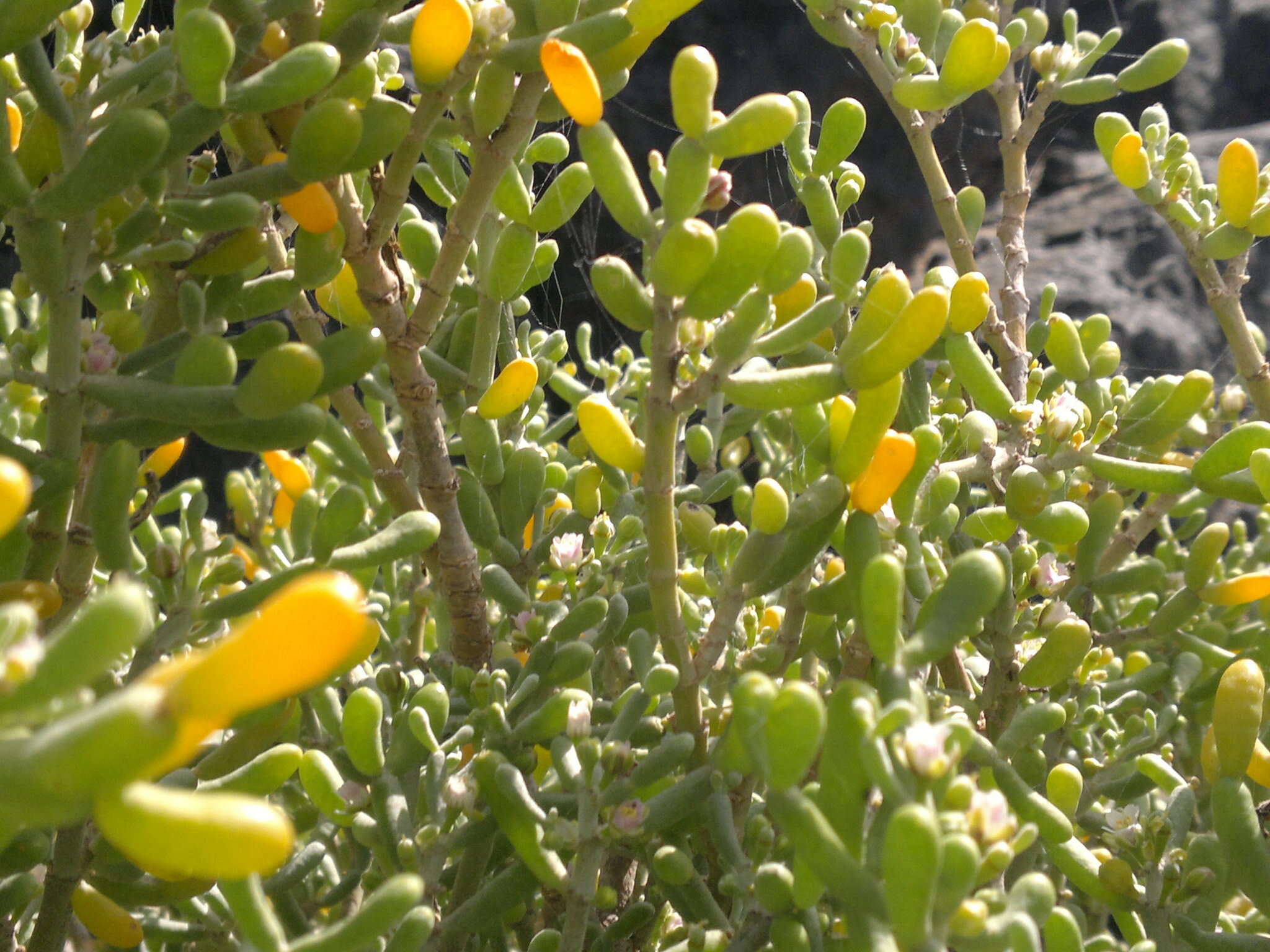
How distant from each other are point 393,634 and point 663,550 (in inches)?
21.6

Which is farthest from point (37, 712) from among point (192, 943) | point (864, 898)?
point (192, 943)

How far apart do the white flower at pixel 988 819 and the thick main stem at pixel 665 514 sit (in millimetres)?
205

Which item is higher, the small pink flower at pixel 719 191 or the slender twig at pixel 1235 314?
the small pink flower at pixel 719 191

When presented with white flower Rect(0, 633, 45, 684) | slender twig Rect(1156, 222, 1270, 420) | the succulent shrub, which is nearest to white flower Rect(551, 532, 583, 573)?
the succulent shrub

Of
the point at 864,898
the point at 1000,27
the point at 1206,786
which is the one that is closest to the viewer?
the point at 864,898

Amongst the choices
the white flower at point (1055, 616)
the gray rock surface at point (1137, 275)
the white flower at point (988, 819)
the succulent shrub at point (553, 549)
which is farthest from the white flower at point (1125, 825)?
the gray rock surface at point (1137, 275)

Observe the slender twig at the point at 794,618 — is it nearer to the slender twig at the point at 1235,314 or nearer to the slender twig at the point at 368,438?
the slender twig at the point at 368,438

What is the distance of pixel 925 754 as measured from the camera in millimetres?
396

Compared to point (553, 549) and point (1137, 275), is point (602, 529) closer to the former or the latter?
point (553, 549)

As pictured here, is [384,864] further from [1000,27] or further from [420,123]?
[1000,27]

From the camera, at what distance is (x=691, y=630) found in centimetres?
96

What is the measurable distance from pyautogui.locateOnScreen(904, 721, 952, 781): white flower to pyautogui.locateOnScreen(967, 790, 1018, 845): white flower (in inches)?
1.1

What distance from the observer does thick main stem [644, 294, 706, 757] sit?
20.2 inches

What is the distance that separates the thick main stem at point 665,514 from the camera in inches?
20.2
